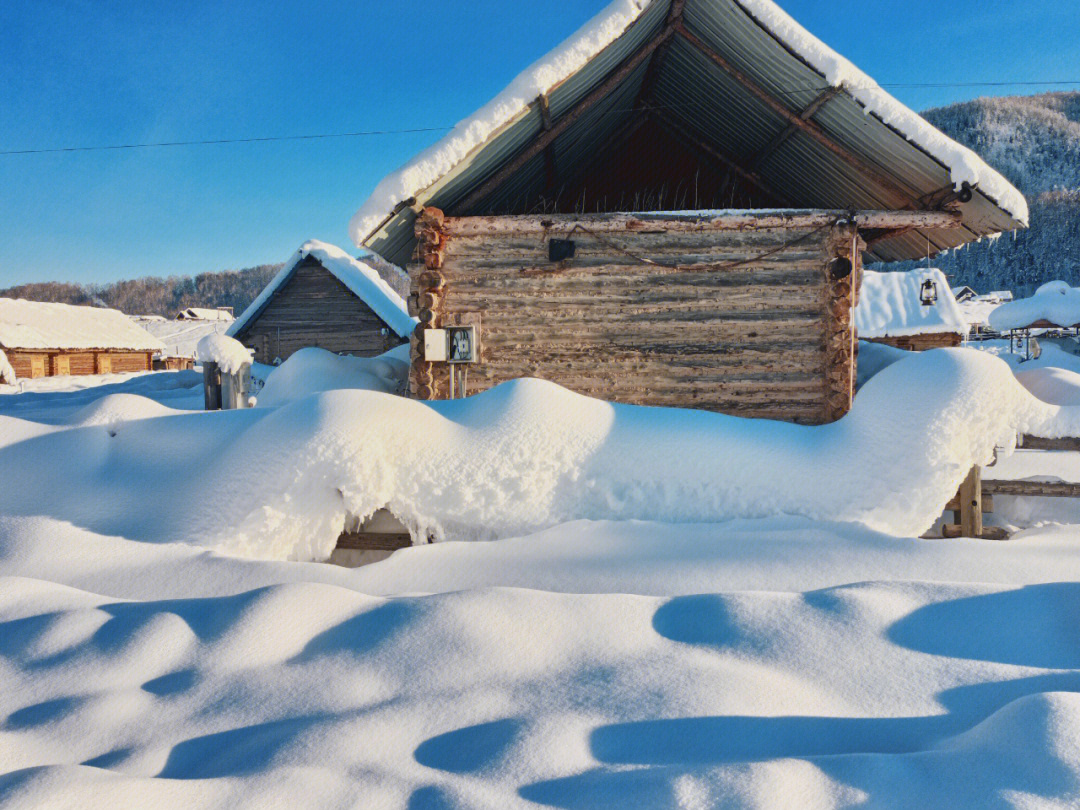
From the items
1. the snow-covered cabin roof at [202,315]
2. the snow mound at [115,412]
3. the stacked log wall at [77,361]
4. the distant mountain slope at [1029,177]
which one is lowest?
the snow mound at [115,412]

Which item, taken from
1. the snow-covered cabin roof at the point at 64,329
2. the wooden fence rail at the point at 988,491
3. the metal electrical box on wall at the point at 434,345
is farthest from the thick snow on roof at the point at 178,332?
the wooden fence rail at the point at 988,491

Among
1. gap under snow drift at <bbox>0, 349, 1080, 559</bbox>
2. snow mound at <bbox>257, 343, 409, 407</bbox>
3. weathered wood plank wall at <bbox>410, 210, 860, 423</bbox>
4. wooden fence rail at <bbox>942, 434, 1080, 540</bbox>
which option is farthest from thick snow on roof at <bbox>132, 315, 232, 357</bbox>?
wooden fence rail at <bbox>942, 434, 1080, 540</bbox>

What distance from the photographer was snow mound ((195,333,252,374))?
677cm

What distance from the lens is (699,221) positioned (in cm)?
705

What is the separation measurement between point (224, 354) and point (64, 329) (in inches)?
1361

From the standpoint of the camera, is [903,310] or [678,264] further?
[903,310]

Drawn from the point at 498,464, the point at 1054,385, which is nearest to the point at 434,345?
the point at 498,464

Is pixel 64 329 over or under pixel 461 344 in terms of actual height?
over

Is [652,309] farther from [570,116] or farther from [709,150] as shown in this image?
[709,150]

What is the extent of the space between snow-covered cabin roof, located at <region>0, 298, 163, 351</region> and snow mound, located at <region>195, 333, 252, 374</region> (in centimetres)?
3083

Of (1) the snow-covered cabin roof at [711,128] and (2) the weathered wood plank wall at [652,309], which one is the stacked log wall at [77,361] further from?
(2) the weathered wood plank wall at [652,309]

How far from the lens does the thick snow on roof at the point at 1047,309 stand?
3098 centimetres

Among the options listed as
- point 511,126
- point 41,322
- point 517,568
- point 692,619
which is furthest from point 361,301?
point 41,322

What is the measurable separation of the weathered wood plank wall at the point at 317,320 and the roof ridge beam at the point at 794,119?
14.9m
